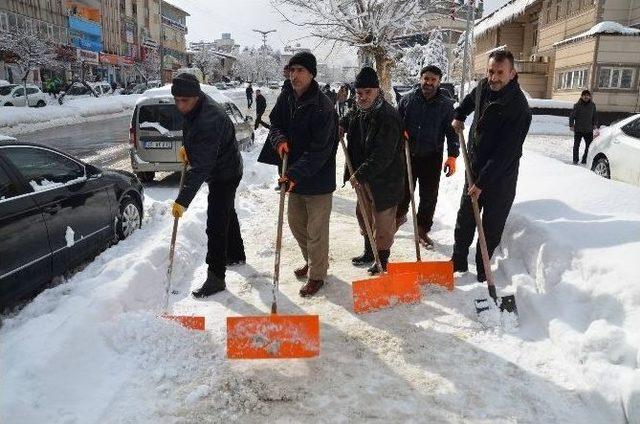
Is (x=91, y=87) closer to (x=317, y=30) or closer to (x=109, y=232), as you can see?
(x=317, y=30)

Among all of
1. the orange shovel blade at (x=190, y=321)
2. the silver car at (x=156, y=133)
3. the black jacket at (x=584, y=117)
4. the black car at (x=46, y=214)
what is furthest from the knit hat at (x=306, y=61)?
the black jacket at (x=584, y=117)

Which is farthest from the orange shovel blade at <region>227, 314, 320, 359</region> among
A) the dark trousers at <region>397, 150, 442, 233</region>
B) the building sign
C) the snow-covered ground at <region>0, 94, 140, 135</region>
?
the building sign

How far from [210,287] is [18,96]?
2715 centimetres

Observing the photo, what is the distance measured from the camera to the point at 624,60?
20859 mm

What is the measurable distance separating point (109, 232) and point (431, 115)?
3.69 m

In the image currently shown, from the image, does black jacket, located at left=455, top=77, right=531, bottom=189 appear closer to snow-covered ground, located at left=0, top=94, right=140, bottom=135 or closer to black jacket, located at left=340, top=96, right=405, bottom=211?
black jacket, located at left=340, top=96, right=405, bottom=211

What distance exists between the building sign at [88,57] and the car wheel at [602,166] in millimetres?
51182

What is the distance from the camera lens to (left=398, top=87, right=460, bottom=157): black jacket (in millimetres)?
5371

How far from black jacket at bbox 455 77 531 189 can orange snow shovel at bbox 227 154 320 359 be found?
194 cm

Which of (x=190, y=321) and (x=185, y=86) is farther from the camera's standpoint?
(x=185, y=86)

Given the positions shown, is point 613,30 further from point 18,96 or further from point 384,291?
point 18,96

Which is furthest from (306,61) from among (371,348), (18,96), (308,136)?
(18,96)

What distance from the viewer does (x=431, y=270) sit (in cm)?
445

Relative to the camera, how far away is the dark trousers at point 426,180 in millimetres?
5543
